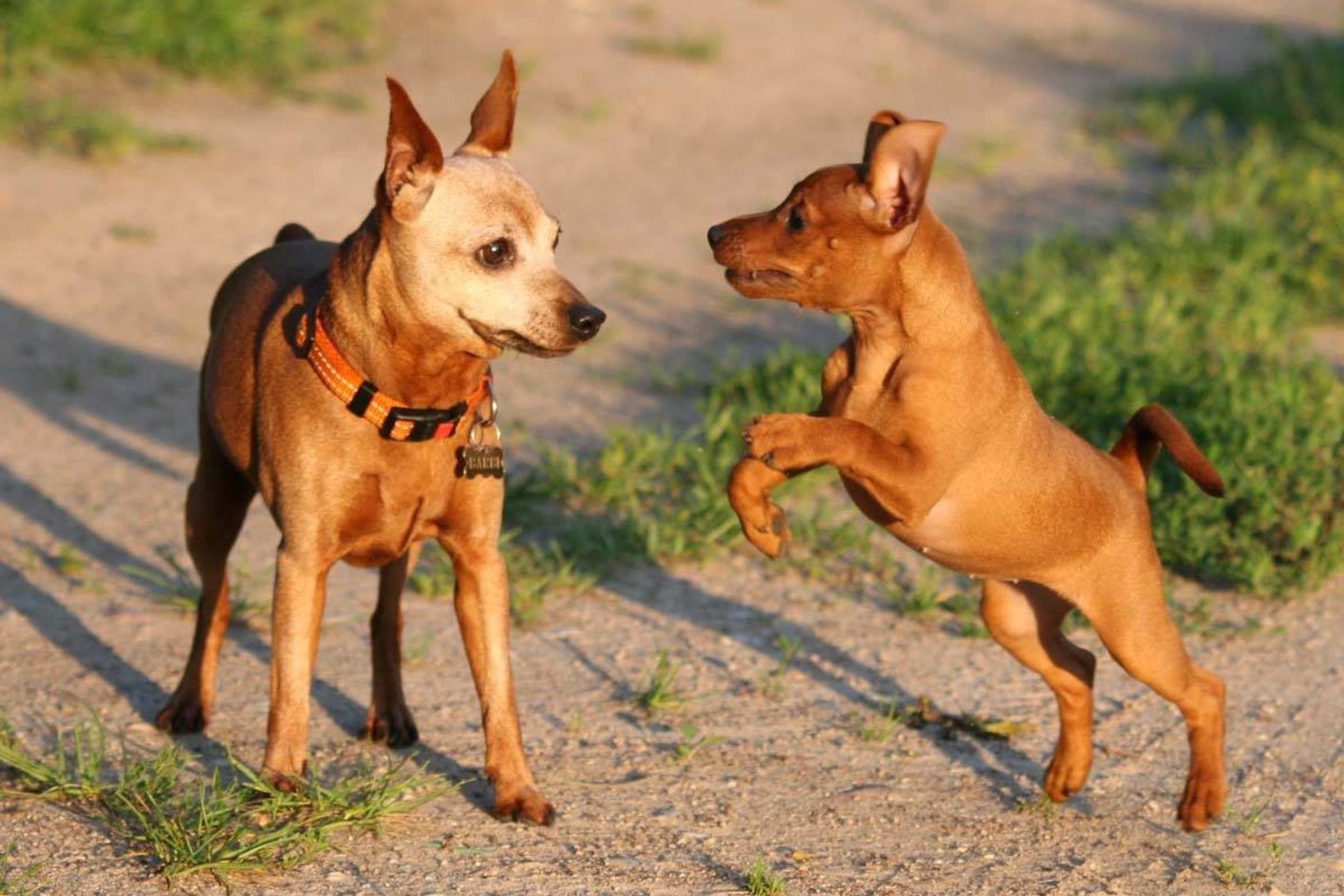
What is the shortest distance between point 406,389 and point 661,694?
4.41 ft

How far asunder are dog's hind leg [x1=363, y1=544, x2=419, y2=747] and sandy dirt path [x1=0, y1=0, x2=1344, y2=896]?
0.08m

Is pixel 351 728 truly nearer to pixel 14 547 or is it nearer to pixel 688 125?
pixel 14 547

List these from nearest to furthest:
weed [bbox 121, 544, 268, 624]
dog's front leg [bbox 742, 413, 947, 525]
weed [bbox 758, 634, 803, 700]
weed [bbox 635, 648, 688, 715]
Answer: dog's front leg [bbox 742, 413, 947, 525] → weed [bbox 635, 648, 688, 715] → weed [bbox 758, 634, 803, 700] → weed [bbox 121, 544, 268, 624]

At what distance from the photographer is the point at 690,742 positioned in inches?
194

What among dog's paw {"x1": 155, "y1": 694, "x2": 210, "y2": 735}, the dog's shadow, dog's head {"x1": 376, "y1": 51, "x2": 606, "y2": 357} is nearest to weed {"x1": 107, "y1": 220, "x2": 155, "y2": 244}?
the dog's shadow

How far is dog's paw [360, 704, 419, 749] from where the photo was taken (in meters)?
4.79

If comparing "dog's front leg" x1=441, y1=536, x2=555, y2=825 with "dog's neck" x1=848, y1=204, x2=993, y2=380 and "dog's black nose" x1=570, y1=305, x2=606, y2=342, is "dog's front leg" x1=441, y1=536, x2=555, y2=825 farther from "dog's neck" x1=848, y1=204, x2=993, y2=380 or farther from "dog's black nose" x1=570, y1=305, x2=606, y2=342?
"dog's neck" x1=848, y1=204, x2=993, y2=380

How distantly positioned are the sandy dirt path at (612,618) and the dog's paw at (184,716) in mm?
51

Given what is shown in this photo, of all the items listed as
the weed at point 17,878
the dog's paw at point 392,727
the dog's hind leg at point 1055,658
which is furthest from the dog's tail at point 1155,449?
the weed at point 17,878

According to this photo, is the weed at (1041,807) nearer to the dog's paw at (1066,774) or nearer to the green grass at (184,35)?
the dog's paw at (1066,774)

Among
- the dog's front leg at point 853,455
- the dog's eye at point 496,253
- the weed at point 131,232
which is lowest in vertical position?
the weed at point 131,232

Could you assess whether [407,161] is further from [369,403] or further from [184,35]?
[184,35]

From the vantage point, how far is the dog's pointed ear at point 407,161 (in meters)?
3.94

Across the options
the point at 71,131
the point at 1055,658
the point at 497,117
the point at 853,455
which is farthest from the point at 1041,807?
the point at 71,131
